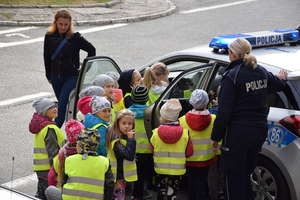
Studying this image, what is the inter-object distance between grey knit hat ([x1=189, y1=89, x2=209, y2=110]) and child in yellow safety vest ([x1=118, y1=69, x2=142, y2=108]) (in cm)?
131

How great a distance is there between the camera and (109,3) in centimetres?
2106

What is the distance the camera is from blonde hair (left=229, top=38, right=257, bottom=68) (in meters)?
7.02

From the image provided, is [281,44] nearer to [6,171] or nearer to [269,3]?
[6,171]

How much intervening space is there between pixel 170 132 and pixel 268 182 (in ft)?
3.64

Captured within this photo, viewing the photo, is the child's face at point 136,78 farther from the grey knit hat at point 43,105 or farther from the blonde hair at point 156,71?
the grey knit hat at point 43,105

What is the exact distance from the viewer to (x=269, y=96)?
24.5ft

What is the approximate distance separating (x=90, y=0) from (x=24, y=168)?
12260 mm

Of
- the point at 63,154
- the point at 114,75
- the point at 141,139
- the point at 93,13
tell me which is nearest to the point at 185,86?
the point at 141,139

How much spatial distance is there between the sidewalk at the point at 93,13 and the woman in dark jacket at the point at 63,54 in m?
8.68

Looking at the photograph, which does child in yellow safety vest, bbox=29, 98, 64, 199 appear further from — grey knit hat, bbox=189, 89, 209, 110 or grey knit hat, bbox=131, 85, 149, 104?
grey knit hat, bbox=189, 89, 209, 110

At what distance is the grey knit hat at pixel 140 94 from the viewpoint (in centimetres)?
787

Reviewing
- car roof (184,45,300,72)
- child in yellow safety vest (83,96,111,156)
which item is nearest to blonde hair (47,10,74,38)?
car roof (184,45,300,72)

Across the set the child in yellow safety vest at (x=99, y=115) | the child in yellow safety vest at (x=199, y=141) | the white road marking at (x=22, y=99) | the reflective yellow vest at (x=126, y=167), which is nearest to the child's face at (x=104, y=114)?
the child in yellow safety vest at (x=99, y=115)

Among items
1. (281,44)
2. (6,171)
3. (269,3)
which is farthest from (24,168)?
(269,3)
